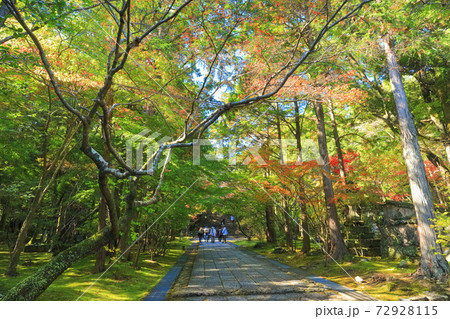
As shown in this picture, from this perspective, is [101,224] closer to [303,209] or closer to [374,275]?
[303,209]

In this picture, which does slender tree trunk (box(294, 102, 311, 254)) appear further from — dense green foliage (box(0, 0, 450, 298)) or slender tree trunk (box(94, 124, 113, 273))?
slender tree trunk (box(94, 124, 113, 273))

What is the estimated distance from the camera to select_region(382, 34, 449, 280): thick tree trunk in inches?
250

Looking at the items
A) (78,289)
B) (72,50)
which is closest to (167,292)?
(78,289)

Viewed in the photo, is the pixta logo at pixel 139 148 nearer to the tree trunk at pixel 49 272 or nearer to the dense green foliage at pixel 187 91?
the dense green foliage at pixel 187 91

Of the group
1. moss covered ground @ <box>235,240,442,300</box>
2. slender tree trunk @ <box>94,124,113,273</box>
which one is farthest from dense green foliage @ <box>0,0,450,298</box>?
moss covered ground @ <box>235,240,442,300</box>

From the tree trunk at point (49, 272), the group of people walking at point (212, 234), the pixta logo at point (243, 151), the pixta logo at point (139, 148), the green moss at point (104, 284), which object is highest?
the pixta logo at point (243, 151)

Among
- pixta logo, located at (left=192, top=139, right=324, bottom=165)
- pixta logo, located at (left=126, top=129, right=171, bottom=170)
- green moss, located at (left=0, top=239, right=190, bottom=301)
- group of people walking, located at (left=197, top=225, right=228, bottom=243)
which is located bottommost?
group of people walking, located at (left=197, top=225, right=228, bottom=243)

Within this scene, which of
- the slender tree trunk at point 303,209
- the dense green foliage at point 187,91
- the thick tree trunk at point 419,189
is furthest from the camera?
the slender tree trunk at point 303,209

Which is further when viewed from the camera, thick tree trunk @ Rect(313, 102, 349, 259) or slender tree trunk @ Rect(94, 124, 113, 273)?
thick tree trunk @ Rect(313, 102, 349, 259)

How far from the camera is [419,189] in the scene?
704 cm

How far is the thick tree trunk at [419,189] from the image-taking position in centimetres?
635

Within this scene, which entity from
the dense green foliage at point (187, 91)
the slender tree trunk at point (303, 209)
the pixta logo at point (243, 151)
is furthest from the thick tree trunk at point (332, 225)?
the pixta logo at point (243, 151)

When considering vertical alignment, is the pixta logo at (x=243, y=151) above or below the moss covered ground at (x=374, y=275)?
above

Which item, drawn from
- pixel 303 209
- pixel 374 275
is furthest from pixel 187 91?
pixel 374 275
